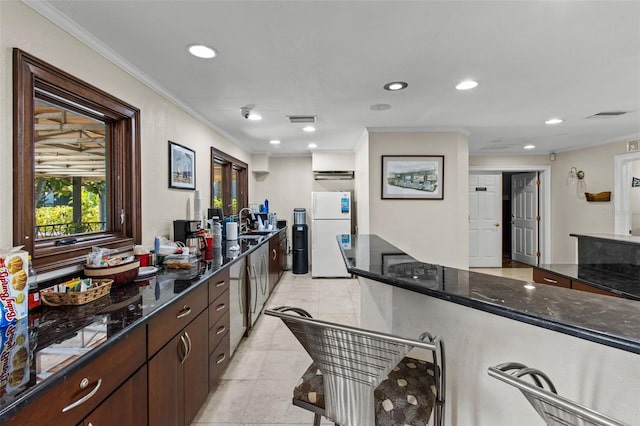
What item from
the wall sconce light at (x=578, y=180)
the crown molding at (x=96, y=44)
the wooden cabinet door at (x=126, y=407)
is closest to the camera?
the wooden cabinet door at (x=126, y=407)

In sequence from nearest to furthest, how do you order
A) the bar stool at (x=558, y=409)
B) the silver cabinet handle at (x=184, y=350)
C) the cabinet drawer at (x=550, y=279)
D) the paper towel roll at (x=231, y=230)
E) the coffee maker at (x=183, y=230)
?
the bar stool at (x=558, y=409) < the silver cabinet handle at (x=184, y=350) < the cabinet drawer at (x=550, y=279) < the coffee maker at (x=183, y=230) < the paper towel roll at (x=231, y=230)

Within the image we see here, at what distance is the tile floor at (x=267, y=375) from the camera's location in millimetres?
1927

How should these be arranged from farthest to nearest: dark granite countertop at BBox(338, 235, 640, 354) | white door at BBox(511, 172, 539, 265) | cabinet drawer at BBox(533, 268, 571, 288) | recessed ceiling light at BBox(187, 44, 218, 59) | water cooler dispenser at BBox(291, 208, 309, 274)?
white door at BBox(511, 172, 539, 265) < water cooler dispenser at BBox(291, 208, 309, 274) < cabinet drawer at BBox(533, 268, 571, 288) < recessed ceiling light at BBox(187, 44, 218, 59) < dark granite countertop at BBox(338, 235, 640, 354)

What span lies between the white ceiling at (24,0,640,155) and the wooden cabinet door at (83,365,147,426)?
1.70 m

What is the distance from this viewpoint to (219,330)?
86.0 inches

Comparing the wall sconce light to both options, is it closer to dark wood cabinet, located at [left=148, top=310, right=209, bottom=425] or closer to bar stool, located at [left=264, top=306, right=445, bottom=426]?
bar stool, located at [left=264, top=306, right=445, bottom=426]

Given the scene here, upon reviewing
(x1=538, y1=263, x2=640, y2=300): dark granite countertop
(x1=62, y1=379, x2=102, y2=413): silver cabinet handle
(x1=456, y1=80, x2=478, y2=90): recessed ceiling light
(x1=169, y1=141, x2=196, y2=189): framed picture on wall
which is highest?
(x1=456, y1=80, x2=478, y2=90): recessed ceiling light

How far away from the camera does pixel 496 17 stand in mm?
1586

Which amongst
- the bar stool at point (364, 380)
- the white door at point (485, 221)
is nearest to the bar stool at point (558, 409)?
the bar stool at point (364, 380)

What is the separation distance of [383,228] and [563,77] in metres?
2.35

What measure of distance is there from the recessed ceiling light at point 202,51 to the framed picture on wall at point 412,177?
2568 millimetres

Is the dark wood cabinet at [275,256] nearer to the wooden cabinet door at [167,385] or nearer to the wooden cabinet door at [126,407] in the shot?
the wooden cabinet door at [167,385]

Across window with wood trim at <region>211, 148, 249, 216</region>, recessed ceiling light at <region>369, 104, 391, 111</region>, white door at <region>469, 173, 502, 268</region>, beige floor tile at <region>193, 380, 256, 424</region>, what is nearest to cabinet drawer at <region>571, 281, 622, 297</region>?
recessed ceiling light at <region>369, 104, 391, 111</region>

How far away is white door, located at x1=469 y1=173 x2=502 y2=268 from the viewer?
641 centimetres
